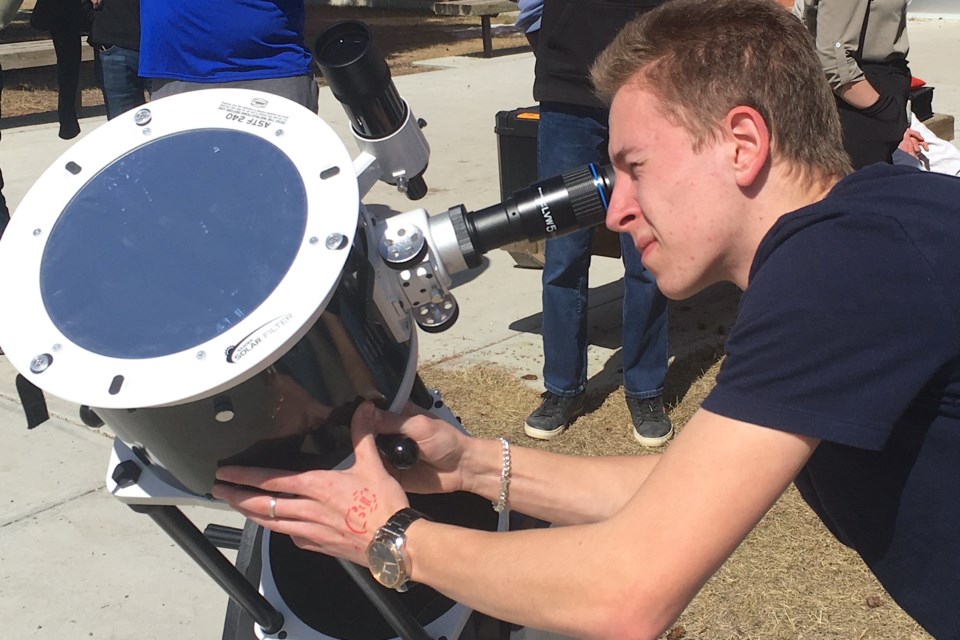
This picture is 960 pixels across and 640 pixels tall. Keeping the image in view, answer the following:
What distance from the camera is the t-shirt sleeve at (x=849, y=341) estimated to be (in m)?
1.16

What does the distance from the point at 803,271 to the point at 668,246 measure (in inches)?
10.1

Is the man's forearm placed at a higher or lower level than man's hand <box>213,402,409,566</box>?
lower

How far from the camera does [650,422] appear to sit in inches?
139

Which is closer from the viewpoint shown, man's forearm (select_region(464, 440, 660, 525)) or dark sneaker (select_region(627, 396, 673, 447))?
man's forearm (select_region(464, 440, 660, 525))

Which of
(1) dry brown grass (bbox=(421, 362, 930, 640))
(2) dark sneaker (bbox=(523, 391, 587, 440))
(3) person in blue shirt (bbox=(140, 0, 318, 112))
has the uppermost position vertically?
(3) person in blue shirt (bbox=(140, 0, 318, 112))

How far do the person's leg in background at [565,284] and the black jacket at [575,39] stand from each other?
59 millimetres

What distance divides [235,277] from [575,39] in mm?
2212

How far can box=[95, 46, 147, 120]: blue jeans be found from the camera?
500cm

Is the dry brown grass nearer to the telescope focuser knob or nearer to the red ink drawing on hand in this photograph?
the red ink drawing on hand

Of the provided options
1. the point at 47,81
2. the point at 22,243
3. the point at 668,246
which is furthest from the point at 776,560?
the point at 47,81

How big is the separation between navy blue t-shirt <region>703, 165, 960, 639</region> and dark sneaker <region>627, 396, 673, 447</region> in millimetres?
2152

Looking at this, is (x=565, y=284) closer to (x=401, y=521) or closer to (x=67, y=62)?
(x=401, y=521)

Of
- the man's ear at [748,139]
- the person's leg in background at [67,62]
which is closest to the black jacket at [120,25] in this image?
the person's leg in background at [67,62]

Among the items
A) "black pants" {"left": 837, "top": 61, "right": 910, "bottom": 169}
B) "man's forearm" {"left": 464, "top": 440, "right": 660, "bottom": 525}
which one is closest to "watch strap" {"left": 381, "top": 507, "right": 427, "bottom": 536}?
"man's forearm" {"left": 464, "top": 440, "right": 660, "bottom": 525}
